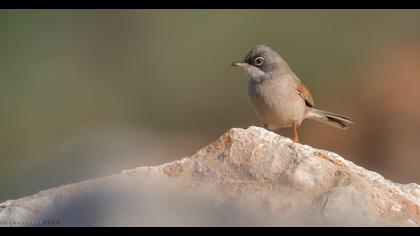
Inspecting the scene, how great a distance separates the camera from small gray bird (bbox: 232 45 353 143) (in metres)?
10.1

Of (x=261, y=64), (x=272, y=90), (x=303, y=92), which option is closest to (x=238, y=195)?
(x=272, y=90)

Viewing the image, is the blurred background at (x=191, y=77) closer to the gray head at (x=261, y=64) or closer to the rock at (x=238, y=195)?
the gray head at (x=261, y=64)

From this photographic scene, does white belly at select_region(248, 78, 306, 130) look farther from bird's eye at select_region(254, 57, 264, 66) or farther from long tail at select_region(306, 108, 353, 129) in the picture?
long tail at select_region(306, 108, 353, 129)

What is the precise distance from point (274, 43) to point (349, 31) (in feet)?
6.55

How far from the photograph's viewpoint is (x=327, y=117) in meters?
11.7

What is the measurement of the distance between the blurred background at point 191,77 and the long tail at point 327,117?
6.19 m

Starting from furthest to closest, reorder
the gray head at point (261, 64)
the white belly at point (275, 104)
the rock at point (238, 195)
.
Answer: the gray head at point (261, 64)
the white belly at point (275, 104)
the rock at point (238, 195)

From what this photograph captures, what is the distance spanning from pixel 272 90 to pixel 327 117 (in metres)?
1.74

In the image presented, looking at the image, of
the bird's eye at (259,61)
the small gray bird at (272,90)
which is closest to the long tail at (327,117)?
the small gray bird at (272,90)

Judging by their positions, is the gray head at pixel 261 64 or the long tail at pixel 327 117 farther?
the long tail at pixel 327 117

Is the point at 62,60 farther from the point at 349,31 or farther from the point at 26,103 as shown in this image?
the point at 349,31

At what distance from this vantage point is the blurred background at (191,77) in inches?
760

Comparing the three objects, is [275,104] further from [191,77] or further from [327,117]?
[191,77]
